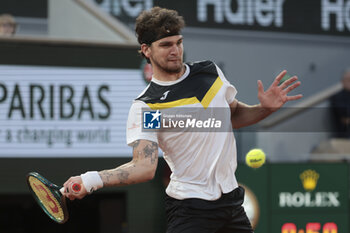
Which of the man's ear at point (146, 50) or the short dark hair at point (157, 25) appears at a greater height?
the short dark hair at point (157, 25)

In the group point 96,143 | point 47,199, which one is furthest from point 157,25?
point 96,143

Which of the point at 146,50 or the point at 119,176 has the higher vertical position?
the point at 146,50

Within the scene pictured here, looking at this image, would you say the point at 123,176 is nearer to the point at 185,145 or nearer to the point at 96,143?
the point at 185,145

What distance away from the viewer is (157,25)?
4023 mm

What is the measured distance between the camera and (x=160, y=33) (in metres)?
4.02

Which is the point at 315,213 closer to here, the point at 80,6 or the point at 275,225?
the point at 275,225

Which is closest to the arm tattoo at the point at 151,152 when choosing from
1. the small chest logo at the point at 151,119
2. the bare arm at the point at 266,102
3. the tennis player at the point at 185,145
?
the tennis player at the point at 185,145

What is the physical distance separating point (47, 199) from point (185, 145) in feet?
2.97

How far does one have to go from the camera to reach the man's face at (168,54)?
397 centimetres

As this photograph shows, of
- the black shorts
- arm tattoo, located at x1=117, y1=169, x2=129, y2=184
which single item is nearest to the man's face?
arm tattoo, located at x1=117, y1=169, x2=129, y2=184

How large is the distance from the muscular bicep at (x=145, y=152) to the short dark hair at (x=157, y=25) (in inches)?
25.6

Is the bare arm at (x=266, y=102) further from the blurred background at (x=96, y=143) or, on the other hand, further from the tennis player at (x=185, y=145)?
the blurred background at (x=96, y=143)

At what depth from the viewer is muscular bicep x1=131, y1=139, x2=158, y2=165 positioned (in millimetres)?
3840

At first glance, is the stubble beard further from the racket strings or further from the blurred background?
the blurred background
